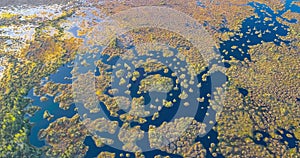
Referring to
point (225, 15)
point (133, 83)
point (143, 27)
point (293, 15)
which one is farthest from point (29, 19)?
point (293, 15)

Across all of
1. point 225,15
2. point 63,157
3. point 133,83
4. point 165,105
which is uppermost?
point 225,15

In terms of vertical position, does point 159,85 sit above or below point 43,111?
above

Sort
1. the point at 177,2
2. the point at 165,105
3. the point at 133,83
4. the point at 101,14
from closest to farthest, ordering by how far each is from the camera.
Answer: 1. the point at 165,105
2. the point at 133,83
3. the point at 101,14
4. the point at 177,2

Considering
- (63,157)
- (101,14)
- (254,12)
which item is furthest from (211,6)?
(63,157)

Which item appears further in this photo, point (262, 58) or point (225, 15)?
point (225, 15)

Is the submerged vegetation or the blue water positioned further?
the blue water

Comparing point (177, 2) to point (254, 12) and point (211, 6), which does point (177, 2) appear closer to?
point (211, 6)

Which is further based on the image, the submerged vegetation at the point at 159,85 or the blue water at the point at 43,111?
the blue water at the point at 43,111

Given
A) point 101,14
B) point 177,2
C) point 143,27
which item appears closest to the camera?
point 143,27

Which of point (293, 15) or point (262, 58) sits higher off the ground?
point (293, 15)

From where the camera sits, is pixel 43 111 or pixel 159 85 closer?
pixel 43 111
